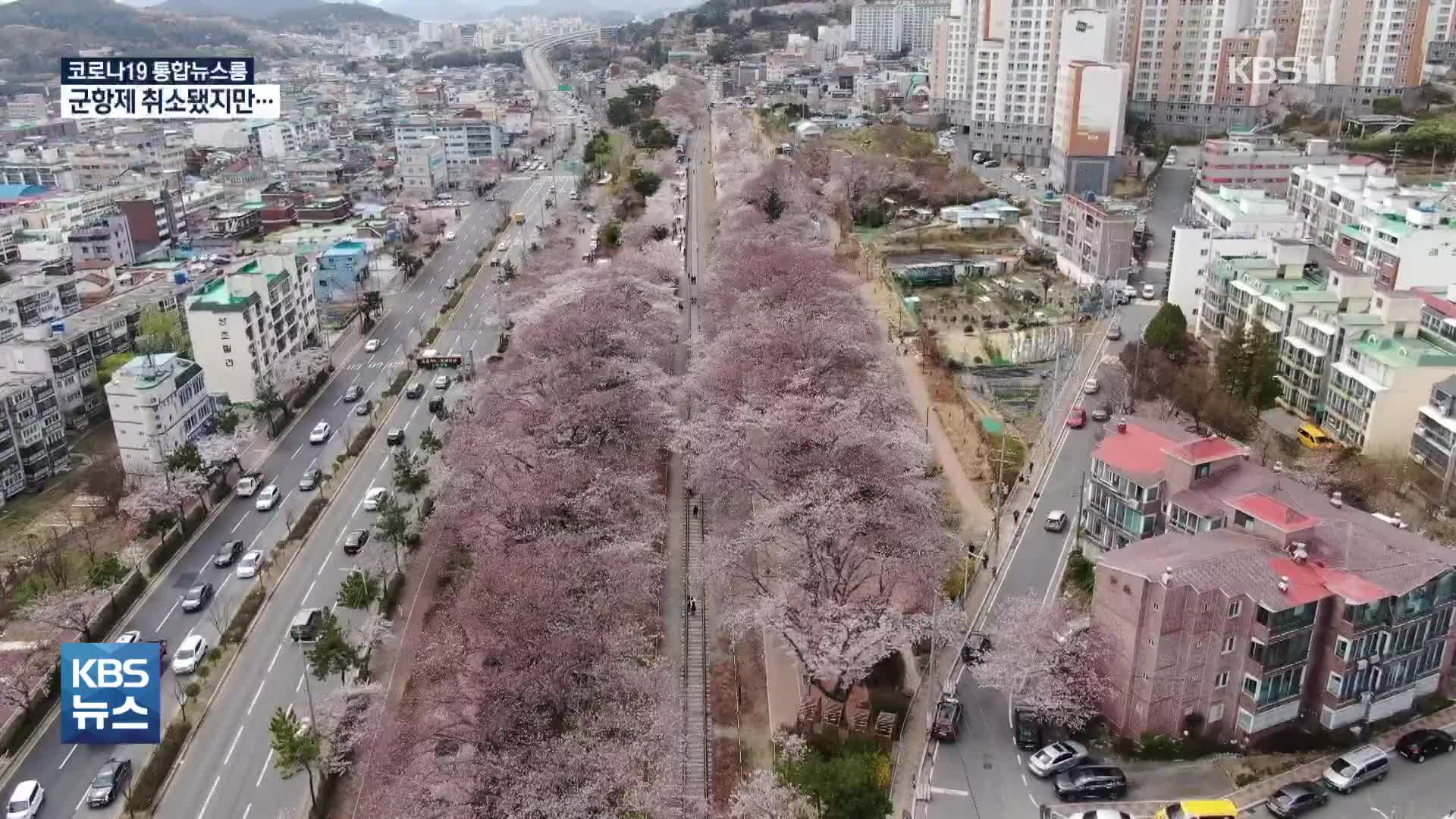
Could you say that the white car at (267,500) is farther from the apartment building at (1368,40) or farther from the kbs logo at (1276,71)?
the apartment building at (1368,40)

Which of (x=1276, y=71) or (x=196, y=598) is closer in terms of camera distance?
(x=196, y=598)

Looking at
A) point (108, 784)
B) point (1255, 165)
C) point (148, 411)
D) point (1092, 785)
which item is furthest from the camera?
point (1255, 165)

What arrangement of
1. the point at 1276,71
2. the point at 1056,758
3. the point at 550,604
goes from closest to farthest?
the point at 1056,758, the point at 550,604, the point at 1276,71

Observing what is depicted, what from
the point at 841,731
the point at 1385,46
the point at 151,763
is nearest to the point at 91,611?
the point at 151,763

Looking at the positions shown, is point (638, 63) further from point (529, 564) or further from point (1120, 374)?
point (529, 564)

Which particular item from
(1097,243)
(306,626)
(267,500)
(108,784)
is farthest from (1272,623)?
(1097,243)

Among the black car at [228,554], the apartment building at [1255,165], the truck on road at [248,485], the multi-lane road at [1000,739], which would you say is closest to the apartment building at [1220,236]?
the apartment building at [1255,165]

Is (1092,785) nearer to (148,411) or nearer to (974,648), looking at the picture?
(974,648)

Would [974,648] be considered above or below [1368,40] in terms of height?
below
